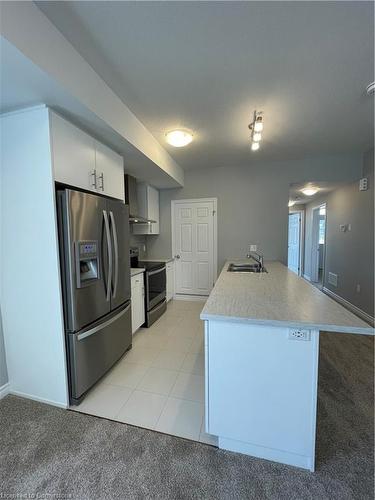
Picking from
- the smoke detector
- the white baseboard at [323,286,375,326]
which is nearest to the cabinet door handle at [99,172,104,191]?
the smoke detector

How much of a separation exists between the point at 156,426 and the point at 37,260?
1.51m

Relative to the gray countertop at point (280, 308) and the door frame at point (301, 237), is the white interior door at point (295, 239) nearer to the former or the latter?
the door frame at point (301, 237)

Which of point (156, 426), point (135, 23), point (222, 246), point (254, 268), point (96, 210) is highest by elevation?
point (135, 23)

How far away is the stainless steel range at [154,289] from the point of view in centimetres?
319

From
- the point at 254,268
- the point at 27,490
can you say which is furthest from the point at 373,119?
the point at 27,490

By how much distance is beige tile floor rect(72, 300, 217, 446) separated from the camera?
160 centimetres

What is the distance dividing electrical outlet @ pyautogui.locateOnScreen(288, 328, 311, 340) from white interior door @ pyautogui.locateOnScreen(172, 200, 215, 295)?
3144 millimetres

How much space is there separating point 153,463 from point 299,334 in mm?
1149

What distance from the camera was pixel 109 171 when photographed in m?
2.25

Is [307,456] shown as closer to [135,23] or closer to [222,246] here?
[135,23]

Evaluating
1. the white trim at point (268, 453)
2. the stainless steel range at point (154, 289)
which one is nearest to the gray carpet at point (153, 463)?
the white trim at point (268, 453)

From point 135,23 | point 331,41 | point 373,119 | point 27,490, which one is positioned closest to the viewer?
point 27,490

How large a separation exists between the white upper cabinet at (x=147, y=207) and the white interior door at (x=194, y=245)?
0.40 m

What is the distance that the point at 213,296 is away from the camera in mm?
1680
